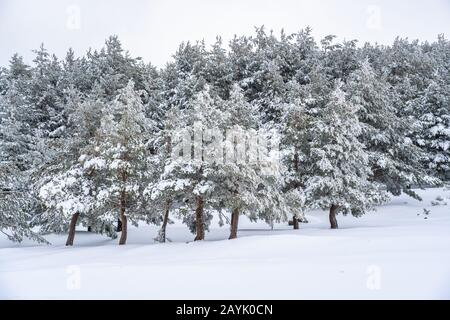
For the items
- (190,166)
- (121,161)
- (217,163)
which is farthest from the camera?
(121,161)

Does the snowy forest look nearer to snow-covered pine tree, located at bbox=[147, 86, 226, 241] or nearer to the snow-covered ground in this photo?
snow-covered pine tree, located at bbox=[147, 86, 226, 241]

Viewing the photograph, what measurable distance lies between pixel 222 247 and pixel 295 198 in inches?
271

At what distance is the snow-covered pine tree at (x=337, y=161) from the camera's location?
23484mm

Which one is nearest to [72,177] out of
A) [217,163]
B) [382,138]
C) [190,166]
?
[190,166]

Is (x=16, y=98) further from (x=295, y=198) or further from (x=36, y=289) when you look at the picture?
(x=36, y=289)

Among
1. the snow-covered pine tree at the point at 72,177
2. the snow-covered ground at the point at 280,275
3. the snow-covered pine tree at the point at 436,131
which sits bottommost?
the snow-covered ground at the point at 280,275

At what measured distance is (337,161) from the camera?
79.2 ft

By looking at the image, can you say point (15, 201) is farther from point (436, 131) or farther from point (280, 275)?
point (436, 131)

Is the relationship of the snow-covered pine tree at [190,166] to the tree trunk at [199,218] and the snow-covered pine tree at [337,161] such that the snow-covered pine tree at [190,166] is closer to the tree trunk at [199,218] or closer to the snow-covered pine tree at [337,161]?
the tree trunk at [199,218]

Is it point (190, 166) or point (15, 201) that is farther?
point (15, 201)

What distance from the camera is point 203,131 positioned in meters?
19.9

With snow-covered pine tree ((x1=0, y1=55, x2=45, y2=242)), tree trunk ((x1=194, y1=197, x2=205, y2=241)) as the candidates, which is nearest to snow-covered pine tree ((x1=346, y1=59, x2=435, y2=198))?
tree trunk ((x1=194, y1=197, x2=205, y2=241))

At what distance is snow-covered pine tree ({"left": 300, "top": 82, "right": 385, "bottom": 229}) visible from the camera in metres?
23.5

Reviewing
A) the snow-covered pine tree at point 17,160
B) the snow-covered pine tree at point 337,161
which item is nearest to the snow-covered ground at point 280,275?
the snow-covered pine tree at point 337,161
